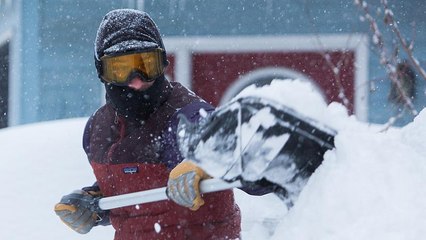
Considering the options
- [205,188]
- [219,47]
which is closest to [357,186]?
[205,188]

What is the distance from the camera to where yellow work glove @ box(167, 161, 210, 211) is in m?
2.11

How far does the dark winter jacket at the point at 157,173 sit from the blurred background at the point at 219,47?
4.92 metres

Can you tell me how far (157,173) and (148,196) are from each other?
0.56 ft

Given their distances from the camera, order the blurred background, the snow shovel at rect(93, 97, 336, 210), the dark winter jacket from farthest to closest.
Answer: the blurred background
the dark winter jacket
the snow shovel at rect(93, 97, 336, 210)

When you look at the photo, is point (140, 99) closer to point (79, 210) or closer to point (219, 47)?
point (79, 210)

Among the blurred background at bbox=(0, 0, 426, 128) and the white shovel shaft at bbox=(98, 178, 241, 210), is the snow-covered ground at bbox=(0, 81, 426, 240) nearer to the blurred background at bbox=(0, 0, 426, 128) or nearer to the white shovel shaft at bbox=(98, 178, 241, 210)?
the white shovel shaft at bbox=(98, 178, 241, 210)

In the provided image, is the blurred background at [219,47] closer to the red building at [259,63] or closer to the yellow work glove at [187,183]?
the red building at [259,63]

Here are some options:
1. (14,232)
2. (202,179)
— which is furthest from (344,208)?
(14,232)

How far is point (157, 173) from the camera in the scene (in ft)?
8.18

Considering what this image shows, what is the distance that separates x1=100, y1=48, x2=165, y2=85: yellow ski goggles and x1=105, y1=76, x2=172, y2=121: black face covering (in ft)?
0.09

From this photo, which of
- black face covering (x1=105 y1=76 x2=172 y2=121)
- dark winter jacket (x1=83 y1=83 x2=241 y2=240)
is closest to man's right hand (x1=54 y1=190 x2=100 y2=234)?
dark winter jacket (x1=83 y1=83 x2=241 y2=240)

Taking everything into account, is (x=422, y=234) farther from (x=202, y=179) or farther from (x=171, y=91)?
(x=171, y=91)

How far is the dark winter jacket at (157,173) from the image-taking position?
2.48 m

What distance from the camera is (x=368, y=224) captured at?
1641 mm
